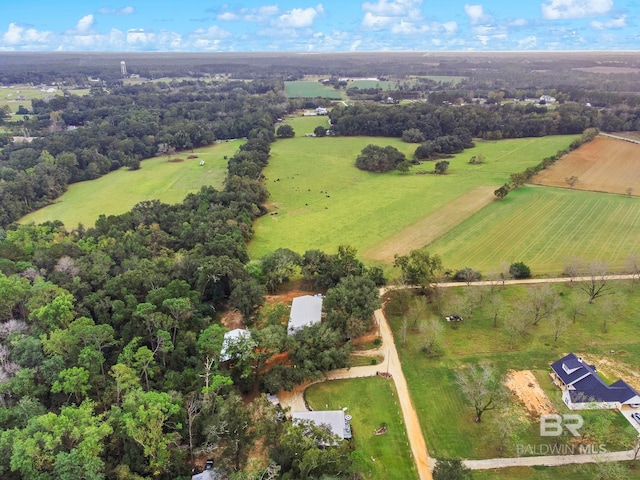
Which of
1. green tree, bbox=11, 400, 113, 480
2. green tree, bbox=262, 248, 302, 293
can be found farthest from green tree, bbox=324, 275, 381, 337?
green tree, bbox=11, 400, 113, 480

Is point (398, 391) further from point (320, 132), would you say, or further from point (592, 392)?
point (320, 132)

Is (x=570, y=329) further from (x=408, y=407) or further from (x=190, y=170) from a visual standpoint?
(x=190, y=170)

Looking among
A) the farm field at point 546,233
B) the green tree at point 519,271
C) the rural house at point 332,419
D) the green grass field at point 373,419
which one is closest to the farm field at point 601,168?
the farm field at point 546,233

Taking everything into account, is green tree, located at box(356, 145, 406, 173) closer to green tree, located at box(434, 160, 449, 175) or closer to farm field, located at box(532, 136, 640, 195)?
green tree, located at box(434, 160, 449, 175)

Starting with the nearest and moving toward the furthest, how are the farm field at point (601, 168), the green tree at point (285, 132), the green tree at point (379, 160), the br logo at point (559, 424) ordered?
the br logo at point (559, 424) → the farm field at point (601, 168) → the green tree at point (379, 160) → the green tree at point (285, 132)

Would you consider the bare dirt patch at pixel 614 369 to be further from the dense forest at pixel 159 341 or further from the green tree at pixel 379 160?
the green tree at pixel 379 160
